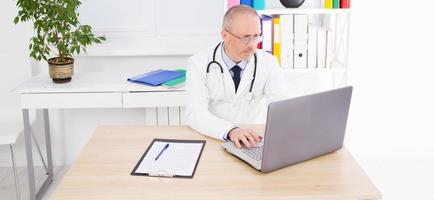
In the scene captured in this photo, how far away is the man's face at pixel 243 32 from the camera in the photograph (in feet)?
7.64

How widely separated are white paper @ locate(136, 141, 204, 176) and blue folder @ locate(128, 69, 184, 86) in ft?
3.71

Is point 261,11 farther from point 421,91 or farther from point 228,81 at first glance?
point 421,91

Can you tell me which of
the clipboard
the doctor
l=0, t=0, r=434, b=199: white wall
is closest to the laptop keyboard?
the clipboard

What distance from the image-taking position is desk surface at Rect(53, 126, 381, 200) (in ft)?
5.54

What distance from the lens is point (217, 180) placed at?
1791mm

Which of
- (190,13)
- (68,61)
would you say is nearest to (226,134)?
(68,61)

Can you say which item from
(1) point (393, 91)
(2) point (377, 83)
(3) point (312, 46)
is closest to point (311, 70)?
(3) point (312, 46)

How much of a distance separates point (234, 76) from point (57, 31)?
4.16ft

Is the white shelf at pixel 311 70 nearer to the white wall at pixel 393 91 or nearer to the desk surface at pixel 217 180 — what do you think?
the white wall at pixel 393 91

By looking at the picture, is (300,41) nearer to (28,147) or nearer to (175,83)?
(175,83)

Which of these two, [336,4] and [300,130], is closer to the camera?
[300,130]

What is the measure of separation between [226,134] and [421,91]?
2.18 metres

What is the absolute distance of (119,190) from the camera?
1.72m

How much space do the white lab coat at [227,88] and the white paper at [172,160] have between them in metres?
0.30
